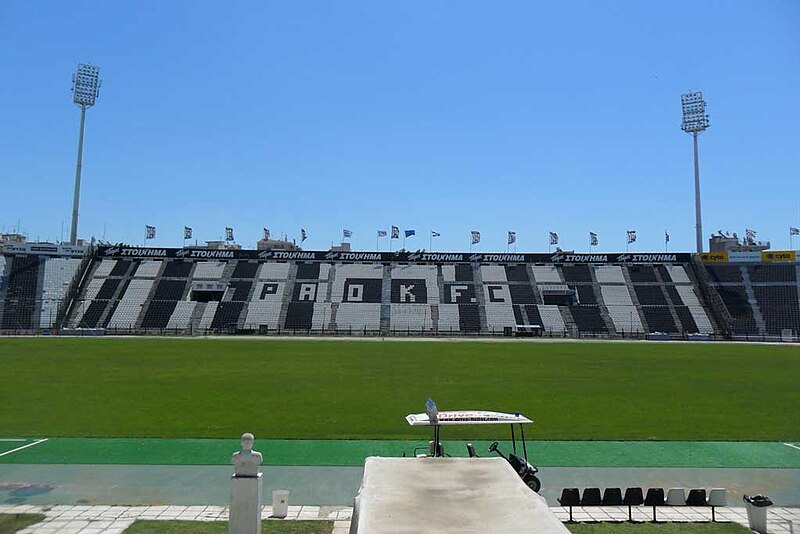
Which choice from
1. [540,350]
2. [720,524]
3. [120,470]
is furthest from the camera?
[540,350]

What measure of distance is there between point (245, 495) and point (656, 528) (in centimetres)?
637

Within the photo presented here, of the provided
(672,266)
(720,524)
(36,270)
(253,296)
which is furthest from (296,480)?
(672,266)

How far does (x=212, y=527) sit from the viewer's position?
327 inches

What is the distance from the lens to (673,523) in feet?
28.6

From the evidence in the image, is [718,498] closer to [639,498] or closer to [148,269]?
[639,498]

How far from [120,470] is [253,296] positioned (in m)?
62.5

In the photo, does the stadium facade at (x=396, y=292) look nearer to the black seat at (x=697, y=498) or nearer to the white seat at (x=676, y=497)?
the white seat at (x=676, y=497)

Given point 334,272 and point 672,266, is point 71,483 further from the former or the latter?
point 672,266

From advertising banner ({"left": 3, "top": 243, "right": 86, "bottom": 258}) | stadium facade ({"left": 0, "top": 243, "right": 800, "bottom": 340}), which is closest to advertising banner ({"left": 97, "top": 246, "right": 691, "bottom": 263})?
stadium facade ({"left": 0, "top": 243, "right": 800, "bottom": 340})

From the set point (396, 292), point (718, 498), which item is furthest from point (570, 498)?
point (396, 292)

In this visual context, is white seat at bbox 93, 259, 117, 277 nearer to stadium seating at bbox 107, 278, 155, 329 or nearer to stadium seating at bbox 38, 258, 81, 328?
stadium seating at bbox 38, 258, 81, 328

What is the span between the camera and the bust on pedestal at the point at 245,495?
23.8 feet

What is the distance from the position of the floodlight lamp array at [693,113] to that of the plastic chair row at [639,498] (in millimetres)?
81430

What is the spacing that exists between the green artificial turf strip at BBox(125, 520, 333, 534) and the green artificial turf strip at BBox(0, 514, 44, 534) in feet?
5.42
